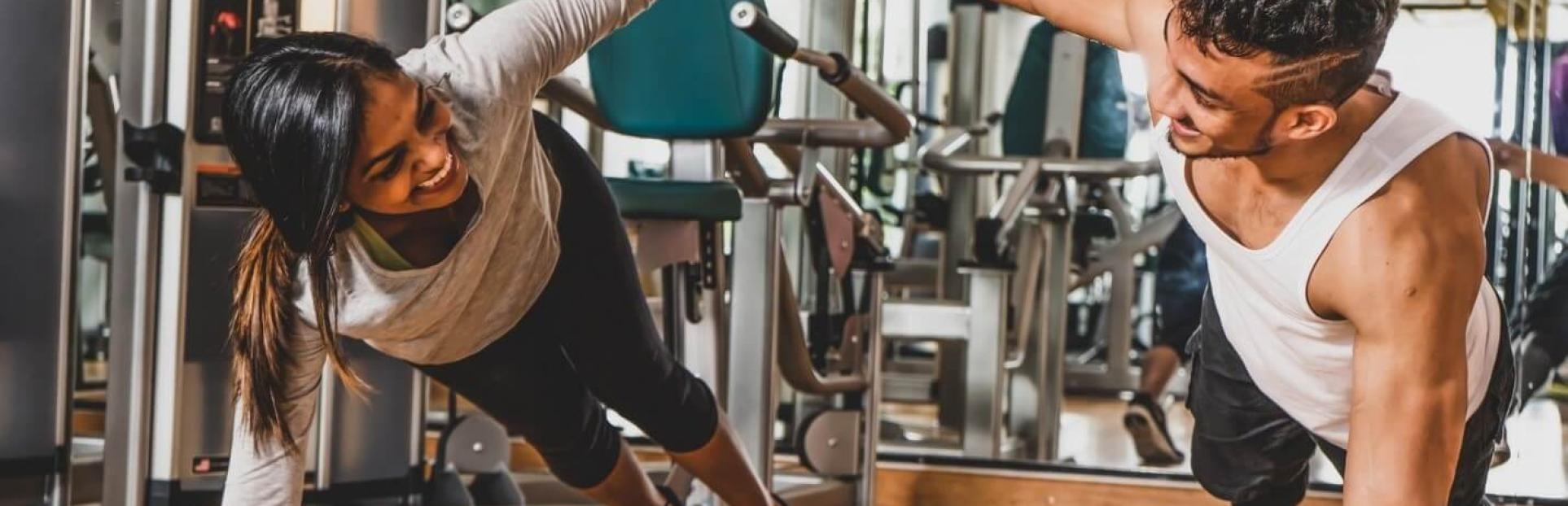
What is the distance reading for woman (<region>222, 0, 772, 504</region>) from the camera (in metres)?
1.72

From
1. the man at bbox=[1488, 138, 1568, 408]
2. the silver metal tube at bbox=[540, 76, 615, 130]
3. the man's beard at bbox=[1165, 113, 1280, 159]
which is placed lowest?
the man at bbox=[1488, 138, 1568, 408]

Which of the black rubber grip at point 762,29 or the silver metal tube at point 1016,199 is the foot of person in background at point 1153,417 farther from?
the black rubber grip at point 762,29

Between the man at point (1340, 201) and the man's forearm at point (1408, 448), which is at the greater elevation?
the man at point (1340, 201)

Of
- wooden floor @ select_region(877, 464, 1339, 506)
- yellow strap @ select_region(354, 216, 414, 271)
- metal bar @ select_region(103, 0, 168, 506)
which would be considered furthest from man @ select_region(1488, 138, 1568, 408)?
metal bar @ select_region(103, 0, 168, 506)

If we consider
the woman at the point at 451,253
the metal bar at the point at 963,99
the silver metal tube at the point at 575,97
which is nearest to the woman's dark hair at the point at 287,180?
the woman at the point at 451,253

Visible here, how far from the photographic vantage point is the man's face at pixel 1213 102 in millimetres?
1440

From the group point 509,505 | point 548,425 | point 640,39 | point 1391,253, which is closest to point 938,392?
point 509,505

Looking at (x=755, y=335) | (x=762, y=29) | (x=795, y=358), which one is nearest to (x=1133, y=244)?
(x=795, y=358)

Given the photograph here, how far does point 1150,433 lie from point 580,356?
2235 mm

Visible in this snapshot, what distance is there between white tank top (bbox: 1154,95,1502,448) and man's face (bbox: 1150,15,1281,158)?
92 millimetres

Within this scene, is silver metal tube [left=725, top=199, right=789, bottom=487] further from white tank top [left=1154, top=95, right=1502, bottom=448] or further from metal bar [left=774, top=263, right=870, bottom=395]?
white tank top [left=1154, top=95, right=1502, bottom=448]

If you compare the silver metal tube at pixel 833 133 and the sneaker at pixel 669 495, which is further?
the silver metal tube at pixel 833 133

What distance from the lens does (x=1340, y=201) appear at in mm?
1544

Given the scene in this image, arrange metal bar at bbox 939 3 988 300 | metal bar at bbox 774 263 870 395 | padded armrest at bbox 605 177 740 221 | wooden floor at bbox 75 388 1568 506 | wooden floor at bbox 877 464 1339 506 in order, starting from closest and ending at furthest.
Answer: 1. padded armrest at bbox 605 177 740 221
2. metal bar at bbox 774 263 870 395
3. wooden floor at bbox 75 388 1568 506
4. wooden floor at bbox 877 464 1339 506
5. metal bar at bbox 939 3 988 300
